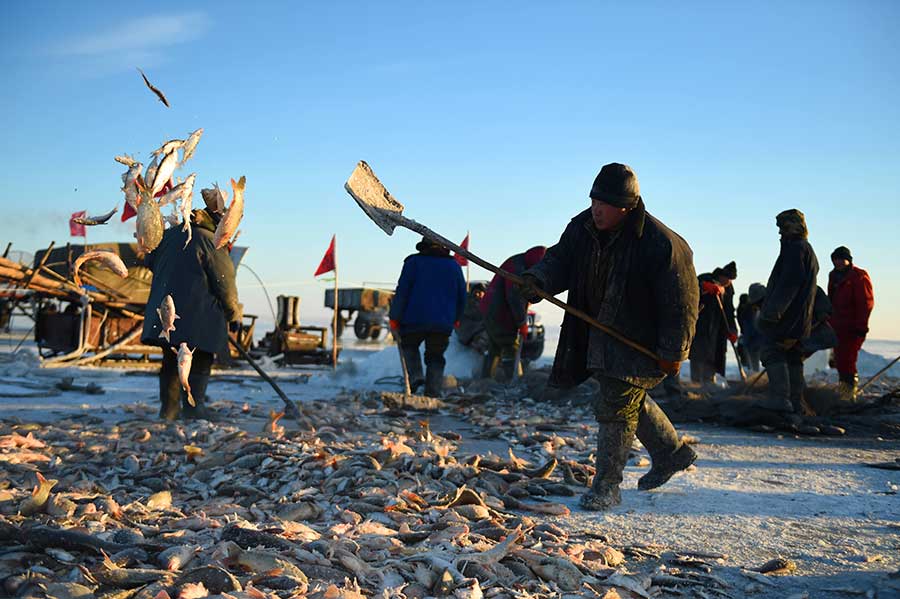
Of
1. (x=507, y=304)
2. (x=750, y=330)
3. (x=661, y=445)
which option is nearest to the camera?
(x=661, y=445)

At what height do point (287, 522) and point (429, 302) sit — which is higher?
point (429, 302)

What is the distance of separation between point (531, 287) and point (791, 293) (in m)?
5.01

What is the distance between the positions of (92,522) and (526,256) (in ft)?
30.1

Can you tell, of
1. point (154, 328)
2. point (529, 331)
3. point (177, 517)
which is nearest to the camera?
point (177, 517)

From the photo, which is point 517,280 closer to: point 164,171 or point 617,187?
point 617,187

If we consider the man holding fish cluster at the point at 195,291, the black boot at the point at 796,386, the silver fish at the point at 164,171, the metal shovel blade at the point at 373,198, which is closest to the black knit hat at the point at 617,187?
the metal shovel blade at the point at 373,198

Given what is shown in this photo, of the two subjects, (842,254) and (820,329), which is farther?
(842,254)

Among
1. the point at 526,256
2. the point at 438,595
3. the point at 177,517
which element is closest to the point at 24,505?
the point at 177,517

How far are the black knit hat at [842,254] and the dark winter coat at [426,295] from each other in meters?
5.47

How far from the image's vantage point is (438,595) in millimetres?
3252

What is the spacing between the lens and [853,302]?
1142 centimetres

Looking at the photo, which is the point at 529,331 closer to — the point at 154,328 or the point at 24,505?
the point at 154,328

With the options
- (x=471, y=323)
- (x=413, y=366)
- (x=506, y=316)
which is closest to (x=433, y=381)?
(x=413, y=366)

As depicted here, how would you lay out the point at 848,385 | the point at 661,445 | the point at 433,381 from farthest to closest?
1. the point at 848,385
2. the point at 433,381
3. the point at 661,445
